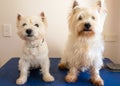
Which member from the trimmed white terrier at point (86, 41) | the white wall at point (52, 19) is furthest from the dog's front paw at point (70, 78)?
the white wall at point (52, 19)

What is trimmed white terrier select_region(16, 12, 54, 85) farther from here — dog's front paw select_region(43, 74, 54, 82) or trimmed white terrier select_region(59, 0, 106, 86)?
trimmed white terrier select_region(59, 0, 106, 86)

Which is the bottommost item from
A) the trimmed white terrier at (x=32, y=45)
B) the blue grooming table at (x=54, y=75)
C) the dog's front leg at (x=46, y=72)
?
the blue grooming table at (x=54, y=75)

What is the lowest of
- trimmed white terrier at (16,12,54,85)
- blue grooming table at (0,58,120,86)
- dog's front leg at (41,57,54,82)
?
blue grooming table at (0,58,120,86)

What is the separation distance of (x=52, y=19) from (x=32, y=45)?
1.50 ft

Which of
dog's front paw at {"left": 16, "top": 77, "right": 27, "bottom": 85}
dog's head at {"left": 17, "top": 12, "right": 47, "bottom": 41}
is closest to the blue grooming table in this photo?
dog's front paw at {"left": 16, "top": 77, "right": 27, "bottom": 85}

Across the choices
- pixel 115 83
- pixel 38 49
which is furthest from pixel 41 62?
pixel 115 83

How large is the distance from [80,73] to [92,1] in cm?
56

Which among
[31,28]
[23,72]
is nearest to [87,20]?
[31,28]

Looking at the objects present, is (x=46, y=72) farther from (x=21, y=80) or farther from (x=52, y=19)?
(x=52, y=19)

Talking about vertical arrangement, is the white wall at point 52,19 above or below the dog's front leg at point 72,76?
above

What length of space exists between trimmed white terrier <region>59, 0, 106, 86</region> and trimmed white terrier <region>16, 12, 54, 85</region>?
0.14 m

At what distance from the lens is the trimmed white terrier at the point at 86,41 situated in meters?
1.10

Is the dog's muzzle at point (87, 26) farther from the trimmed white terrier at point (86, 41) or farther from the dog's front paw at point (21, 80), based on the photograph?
the dog's front paw at point (21, 80)

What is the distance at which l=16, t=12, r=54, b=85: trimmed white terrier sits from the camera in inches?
43.4
